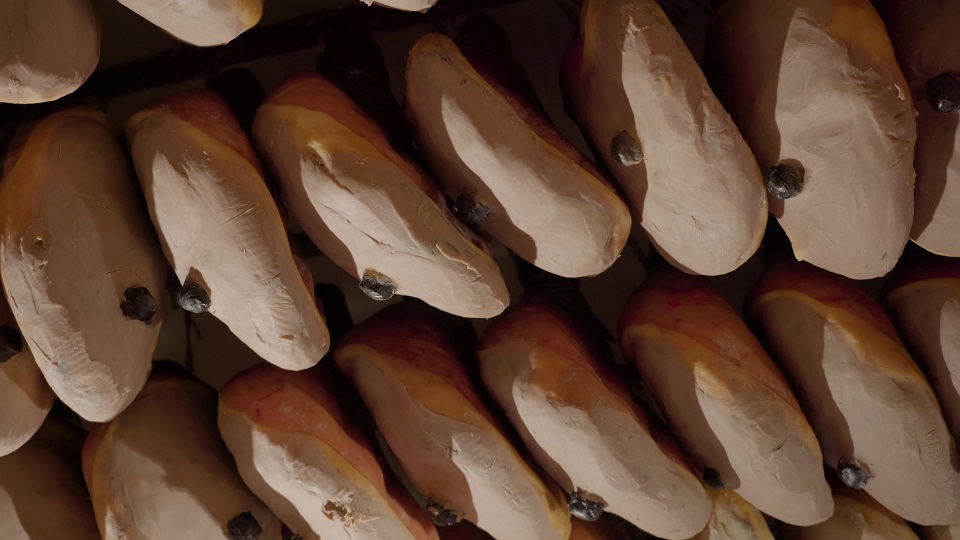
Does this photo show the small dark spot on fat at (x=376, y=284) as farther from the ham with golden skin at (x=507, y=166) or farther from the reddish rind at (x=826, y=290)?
the reddish rind at (x=826, y=290)

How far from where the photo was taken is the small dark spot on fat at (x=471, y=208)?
488 millimetres

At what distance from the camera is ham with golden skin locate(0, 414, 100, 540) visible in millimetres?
532

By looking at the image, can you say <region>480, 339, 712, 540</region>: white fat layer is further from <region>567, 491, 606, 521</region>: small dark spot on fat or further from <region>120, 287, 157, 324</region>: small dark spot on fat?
<region>120, 287, 157, 324</region>: small dark spot on fat

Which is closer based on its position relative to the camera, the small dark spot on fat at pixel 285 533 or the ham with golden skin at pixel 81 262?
the ham with golden skin at pixel 81 262

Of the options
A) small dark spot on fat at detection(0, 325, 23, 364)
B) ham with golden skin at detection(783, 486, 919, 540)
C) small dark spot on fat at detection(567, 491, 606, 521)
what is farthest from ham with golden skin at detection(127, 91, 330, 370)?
ham with golden skin at detection(783, 486, 919, 540)

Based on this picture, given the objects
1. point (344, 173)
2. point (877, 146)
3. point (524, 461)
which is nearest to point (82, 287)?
point (344, 173)

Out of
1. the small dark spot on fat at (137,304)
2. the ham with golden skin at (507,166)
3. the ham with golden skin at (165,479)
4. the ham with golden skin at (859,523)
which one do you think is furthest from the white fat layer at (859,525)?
the small dark spot on fat at (137,304)

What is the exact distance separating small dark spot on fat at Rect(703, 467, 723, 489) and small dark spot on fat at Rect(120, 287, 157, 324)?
1.26 ft

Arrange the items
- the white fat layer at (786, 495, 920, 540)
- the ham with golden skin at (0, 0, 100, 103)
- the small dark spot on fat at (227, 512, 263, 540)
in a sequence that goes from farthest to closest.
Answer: the white fat layer at (786, 495, 920, 540) < the small dark spot on fat at (227, 512, 263, 540) < the ham with golden skin at (0, 0, 100, 103)

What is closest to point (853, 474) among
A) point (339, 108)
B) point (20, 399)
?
point (339, 108)

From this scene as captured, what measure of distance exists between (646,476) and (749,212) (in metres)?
0.18

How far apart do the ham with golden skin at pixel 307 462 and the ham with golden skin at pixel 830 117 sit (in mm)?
314

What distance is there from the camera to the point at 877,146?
0.48 meters

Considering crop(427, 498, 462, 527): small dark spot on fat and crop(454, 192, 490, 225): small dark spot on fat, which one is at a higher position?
crop(454, 192, 490, 225): small dark spot on fat
